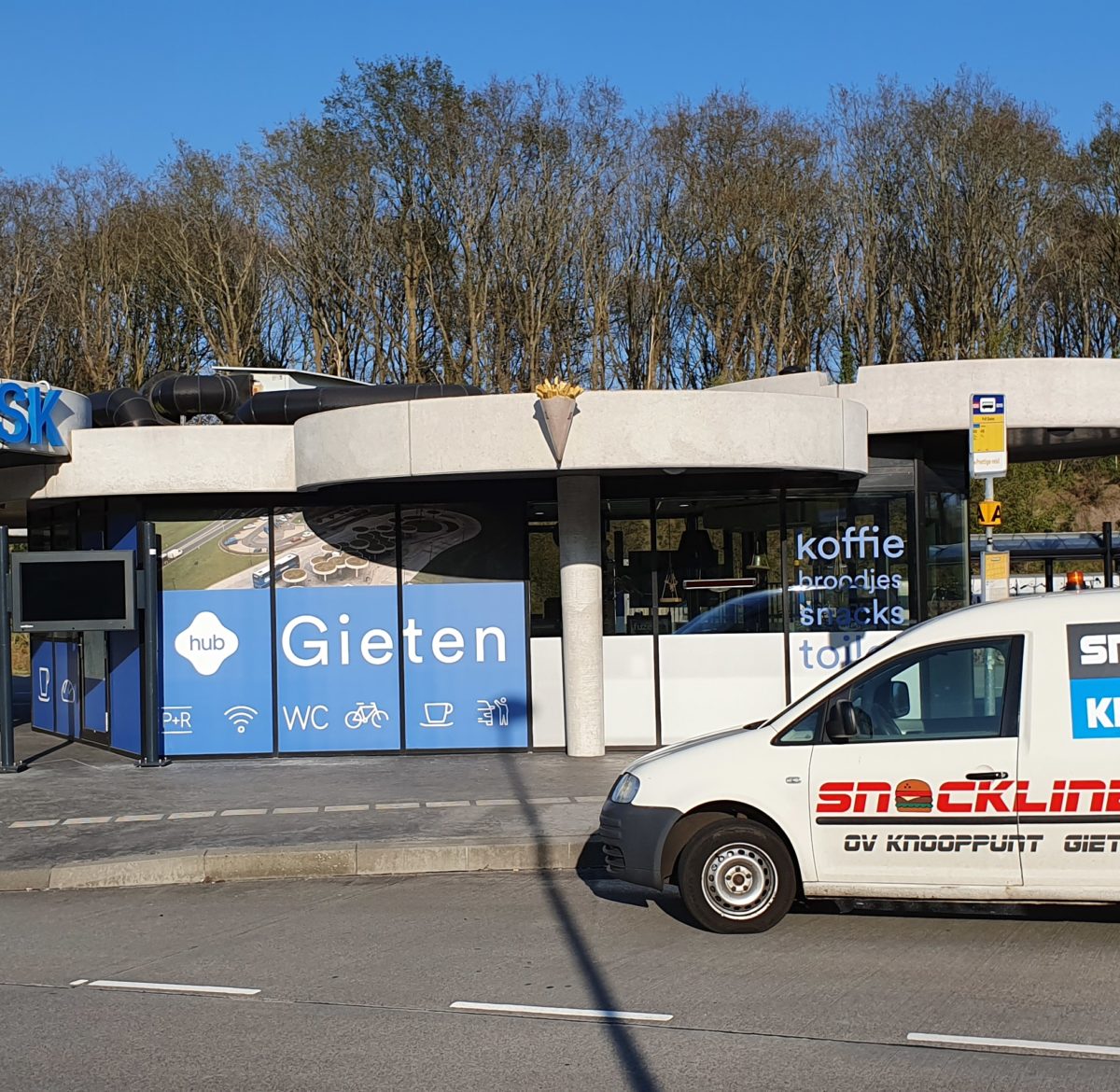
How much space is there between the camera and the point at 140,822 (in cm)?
1242

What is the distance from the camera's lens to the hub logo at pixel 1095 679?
7707mm

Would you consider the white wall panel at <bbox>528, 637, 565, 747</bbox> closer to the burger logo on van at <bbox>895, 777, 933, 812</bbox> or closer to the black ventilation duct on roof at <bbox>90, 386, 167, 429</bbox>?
Answer: the black ventilation duct on roof at <bbox>90, 386, 167, 429</bbox>

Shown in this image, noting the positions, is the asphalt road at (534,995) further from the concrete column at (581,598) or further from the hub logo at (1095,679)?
the concrete column at (581,598)

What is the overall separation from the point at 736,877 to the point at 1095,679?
234 cm

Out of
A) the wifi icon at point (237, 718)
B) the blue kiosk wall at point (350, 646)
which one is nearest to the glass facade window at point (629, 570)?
the blue kiosk wall at point (350, 646)

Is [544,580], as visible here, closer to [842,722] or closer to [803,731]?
[803,731]

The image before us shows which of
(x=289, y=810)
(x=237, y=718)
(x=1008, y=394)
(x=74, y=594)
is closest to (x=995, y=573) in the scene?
(x=1008, y=394)

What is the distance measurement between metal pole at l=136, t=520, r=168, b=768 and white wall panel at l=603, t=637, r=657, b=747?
17.0 feet

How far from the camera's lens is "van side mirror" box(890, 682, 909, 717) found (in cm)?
818

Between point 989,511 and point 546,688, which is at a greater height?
point 989,511

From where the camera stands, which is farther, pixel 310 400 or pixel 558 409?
pixel 310 400

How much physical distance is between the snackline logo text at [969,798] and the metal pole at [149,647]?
9.91 metres

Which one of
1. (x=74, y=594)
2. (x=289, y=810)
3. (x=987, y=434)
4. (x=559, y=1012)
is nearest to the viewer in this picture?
(x=559, y=1012)

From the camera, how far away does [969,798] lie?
25.5 feet
